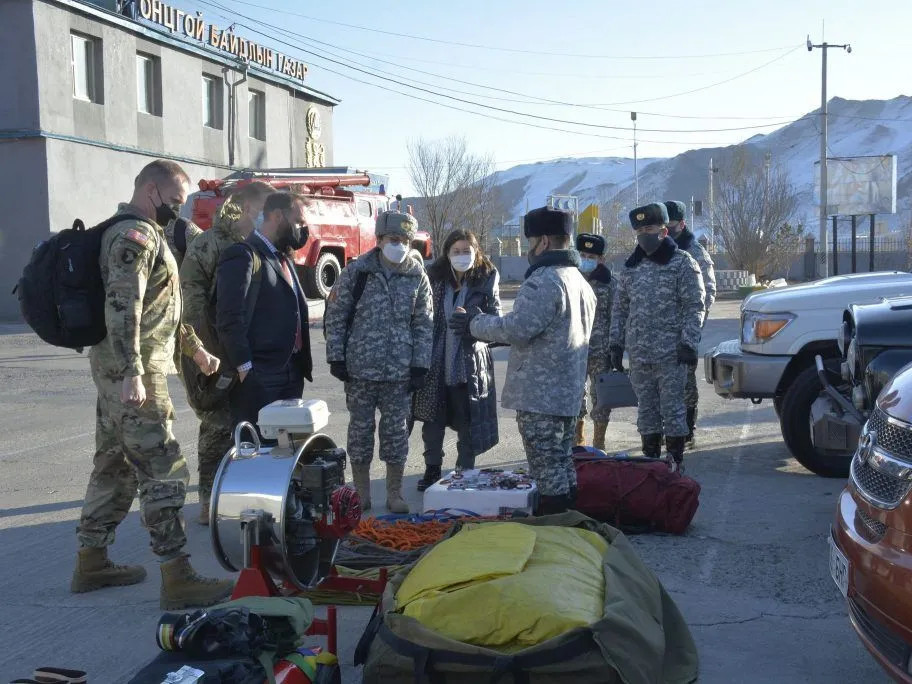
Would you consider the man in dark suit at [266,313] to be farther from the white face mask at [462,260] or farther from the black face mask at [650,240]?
the black face mask at [650,240]

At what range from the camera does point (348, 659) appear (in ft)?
13.2

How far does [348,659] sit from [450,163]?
4448cm

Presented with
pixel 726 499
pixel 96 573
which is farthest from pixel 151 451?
pixel 726 499

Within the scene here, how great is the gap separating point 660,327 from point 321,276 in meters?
16.4

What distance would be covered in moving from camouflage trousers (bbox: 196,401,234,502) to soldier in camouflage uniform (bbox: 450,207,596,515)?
1.55 m

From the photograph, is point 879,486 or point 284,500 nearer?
point 879,486

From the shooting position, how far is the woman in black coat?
6.70 m

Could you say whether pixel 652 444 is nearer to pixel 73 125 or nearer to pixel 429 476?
pixel 429 476

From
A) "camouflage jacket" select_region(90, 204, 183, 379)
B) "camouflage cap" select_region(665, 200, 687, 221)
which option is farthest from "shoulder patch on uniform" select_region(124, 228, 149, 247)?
"camouflage cap" select_region(665, 200, 687, 221)

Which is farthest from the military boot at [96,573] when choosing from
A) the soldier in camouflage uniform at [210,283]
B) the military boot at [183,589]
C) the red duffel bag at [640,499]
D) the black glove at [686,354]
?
the black glove at [686,354]

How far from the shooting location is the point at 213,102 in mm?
30594

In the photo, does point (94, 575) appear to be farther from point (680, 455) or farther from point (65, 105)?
point (65, 105)

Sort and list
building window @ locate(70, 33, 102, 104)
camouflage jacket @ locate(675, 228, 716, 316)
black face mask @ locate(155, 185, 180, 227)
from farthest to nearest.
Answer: building window @ locate(70, 33, 102, 104) < camouflage jacket @ locate(675, 228, 716, 316) < black face mask @ locate(155, 185, 180, 227)

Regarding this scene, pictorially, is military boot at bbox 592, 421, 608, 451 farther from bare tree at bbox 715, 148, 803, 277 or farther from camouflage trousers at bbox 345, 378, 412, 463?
bare tree at bbox 715, 148, 803, 277
